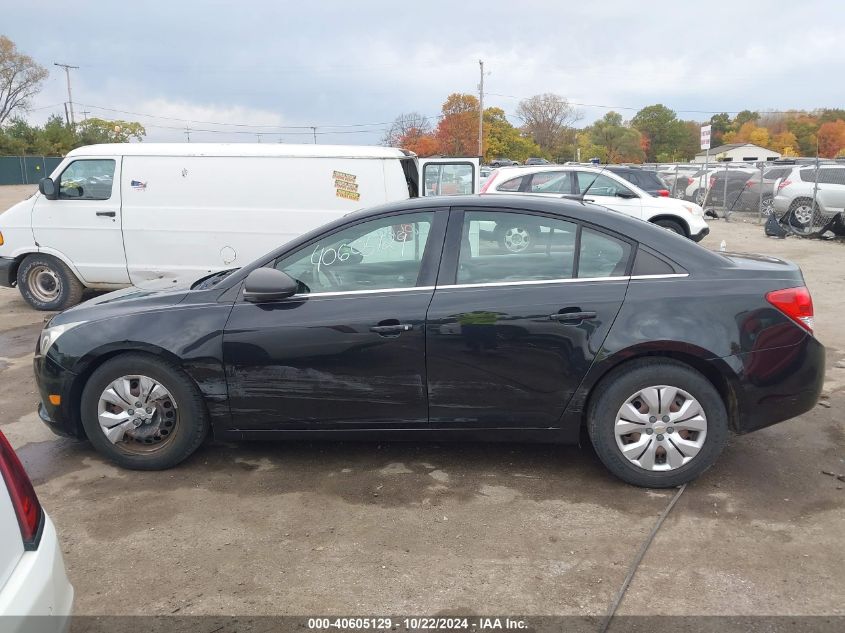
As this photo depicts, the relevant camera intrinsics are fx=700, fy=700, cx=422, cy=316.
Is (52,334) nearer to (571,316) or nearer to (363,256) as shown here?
(363,256)

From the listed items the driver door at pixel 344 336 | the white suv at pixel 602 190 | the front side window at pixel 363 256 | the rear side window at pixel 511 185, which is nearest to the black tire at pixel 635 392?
the driver door at pixel 344 336

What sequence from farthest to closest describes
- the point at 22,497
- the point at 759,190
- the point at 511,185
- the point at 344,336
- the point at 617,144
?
the point at 617,144, the point at 759,190, the point at 511,185, the point at 344,336, the point at 22,497

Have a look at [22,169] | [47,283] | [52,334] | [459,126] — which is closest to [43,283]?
[47,283]

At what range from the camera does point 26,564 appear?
194 cm

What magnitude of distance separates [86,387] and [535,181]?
9692mm

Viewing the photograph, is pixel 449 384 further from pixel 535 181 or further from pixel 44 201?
pixel 535 181

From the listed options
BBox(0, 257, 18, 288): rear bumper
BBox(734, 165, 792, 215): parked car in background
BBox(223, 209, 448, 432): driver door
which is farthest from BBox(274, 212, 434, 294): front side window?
BBox(734, 165, 792, 215): parked car in background

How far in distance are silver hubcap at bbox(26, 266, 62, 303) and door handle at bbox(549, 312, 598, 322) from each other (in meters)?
7.32

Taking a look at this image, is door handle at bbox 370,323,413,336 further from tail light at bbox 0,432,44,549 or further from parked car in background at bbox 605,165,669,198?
parked car in background at bbox 605,165,669,198

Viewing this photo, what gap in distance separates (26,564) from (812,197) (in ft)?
60.1

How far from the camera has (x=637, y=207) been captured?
499 inches

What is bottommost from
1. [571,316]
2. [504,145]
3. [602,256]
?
[571,316]

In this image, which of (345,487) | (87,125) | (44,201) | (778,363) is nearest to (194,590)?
(345,487)

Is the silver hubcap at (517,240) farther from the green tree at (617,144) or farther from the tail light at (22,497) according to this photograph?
the green tree at (617,144)
